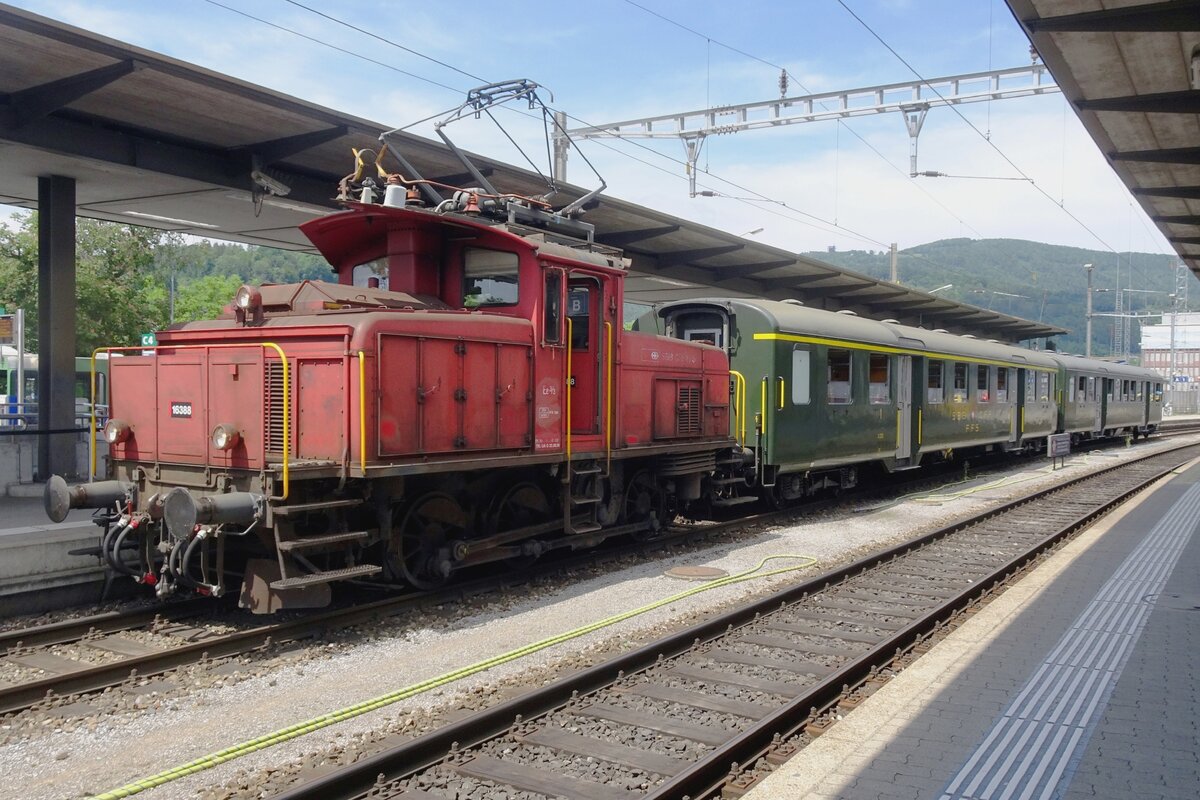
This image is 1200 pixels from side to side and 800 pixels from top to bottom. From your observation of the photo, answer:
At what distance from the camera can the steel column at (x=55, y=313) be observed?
11.9 metres

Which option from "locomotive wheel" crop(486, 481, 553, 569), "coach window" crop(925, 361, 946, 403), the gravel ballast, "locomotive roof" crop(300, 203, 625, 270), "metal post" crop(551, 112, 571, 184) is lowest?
the gravel ballast

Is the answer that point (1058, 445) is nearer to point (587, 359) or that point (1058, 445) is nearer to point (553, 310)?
point (587, 359)

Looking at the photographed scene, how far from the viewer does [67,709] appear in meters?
5.80

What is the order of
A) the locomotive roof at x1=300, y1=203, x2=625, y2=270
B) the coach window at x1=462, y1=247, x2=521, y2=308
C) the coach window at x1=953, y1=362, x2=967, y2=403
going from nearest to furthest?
the locomotive roof at x1=300, y1=203, x2=625, y2=270, the coach window at x1=462, y1=247, x2=521, y2=308, the coach window at x1=953, y1=362, x2=967, y2=403

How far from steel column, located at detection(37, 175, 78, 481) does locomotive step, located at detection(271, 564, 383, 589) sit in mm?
6865

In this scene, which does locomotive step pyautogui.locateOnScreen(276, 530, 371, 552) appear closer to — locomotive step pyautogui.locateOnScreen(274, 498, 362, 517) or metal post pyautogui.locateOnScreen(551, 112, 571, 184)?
locomotive step pyautogui.locateOnScreen(274, 498, 362, 517)

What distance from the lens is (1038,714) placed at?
220 inches

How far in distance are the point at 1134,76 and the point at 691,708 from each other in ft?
24.4

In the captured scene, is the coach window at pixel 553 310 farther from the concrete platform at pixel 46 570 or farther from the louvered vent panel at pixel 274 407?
the concrete platform at pixel 46 570

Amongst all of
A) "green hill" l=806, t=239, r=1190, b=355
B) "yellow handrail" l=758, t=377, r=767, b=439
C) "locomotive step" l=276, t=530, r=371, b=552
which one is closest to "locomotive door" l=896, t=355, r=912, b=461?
"yellow handrail" l=758, t=377, r=767, b=439

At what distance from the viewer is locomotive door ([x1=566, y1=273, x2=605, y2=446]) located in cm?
980

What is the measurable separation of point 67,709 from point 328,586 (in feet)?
6.57

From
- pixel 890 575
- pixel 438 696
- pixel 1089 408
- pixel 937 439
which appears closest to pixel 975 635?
pixel 890 575

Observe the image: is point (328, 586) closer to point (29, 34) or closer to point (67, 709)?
point (67, 709)
